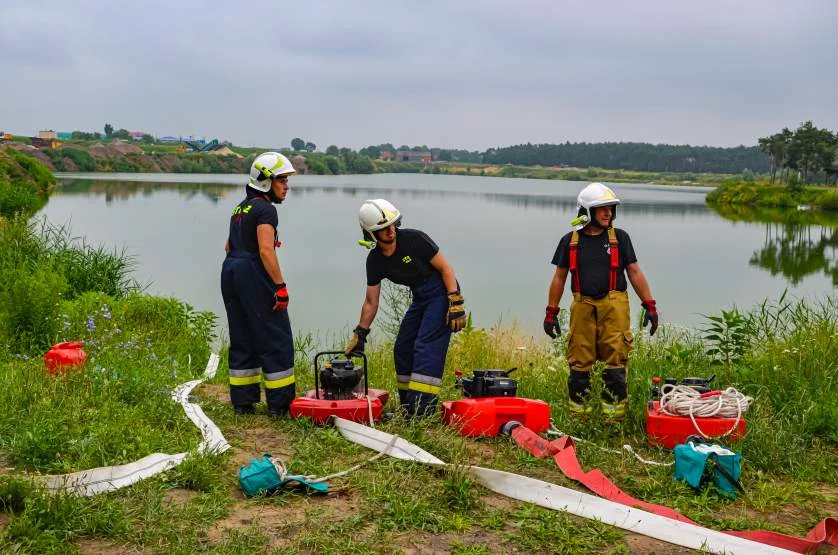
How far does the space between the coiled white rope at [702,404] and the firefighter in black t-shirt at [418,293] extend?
142cm

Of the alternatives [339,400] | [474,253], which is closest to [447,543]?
[339,400]

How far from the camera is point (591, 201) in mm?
5488

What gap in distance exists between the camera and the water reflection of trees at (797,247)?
20438mm

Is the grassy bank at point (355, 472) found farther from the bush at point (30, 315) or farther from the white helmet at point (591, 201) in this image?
the white helmet at point (591, 201)

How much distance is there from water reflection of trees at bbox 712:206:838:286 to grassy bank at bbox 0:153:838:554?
13076mm

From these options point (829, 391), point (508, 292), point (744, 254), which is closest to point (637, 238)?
point (744, 254)

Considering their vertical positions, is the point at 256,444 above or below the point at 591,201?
below

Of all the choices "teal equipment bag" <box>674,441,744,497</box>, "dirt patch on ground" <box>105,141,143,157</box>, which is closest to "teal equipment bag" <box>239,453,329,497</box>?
"teal equipment bag" <box>674,441,744,497</box>

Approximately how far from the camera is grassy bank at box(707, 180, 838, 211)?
5090cm

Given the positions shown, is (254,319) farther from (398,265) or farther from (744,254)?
(744,254)

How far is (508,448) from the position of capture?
496 centimetres

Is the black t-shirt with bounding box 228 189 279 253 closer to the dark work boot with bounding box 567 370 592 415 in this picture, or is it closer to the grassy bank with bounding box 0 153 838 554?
the grassy bank with bounding box 0 153 838 554

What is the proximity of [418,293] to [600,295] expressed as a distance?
124 centimetres

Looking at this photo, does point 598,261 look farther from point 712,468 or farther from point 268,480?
point 268,480
